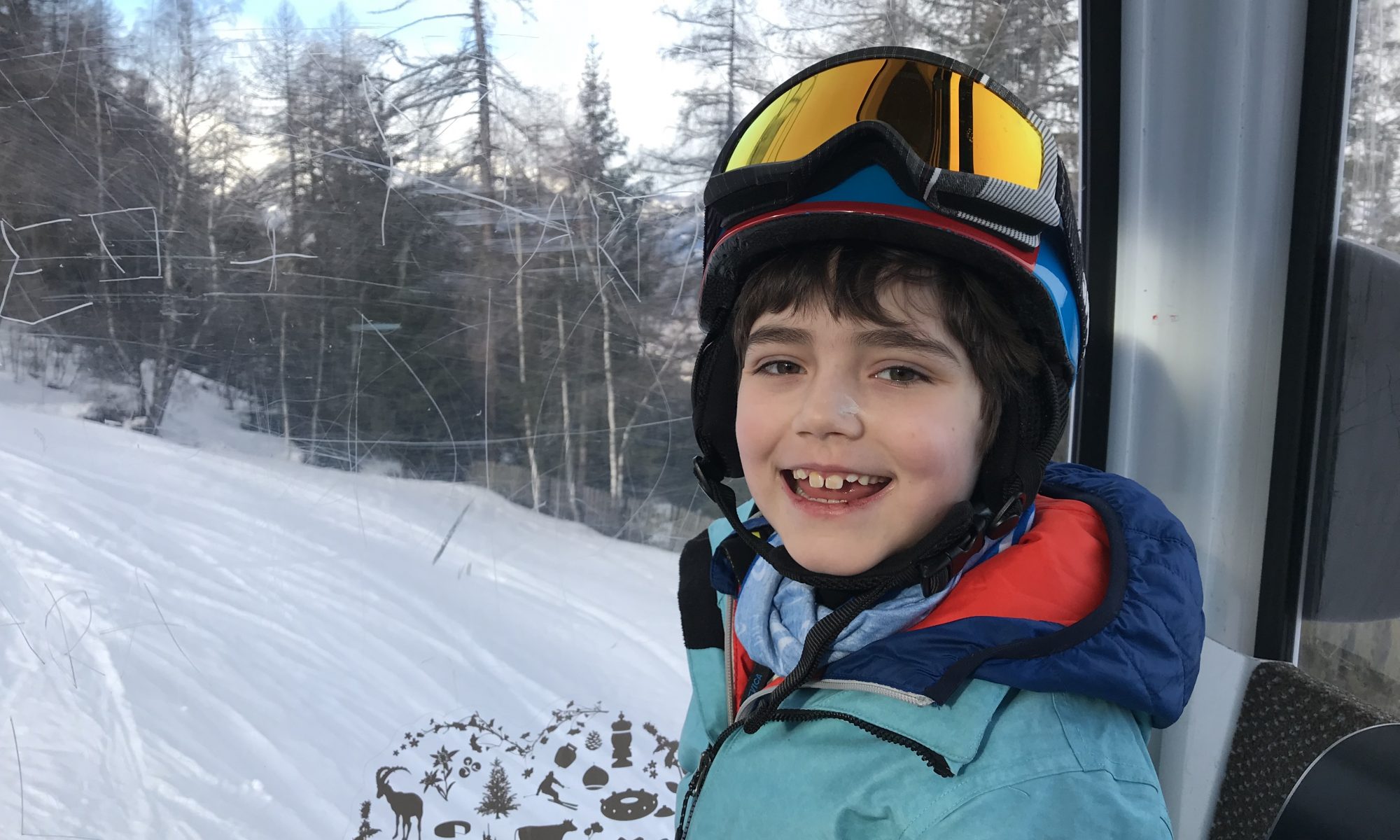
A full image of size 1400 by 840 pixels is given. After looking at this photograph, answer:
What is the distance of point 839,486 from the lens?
3.21 feet

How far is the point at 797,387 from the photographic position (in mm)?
998

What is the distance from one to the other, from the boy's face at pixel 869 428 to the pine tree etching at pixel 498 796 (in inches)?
29.2

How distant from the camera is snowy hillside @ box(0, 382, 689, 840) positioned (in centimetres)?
131

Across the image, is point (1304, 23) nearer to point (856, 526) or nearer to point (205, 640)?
point (856, 526)

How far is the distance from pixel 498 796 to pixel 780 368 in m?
0.89

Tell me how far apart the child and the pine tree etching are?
0.49 metres

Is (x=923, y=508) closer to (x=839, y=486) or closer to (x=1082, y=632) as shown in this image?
(x=839, y=486)

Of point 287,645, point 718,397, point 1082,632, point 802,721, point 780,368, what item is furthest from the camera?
point 287,645

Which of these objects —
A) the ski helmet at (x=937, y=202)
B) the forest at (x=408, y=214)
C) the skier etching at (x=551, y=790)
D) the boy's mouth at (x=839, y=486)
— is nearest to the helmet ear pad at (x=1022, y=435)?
the ski helmet at (x=937, y=202)

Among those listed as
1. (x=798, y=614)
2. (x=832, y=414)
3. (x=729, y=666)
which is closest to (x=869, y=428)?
(x=832, y=414)

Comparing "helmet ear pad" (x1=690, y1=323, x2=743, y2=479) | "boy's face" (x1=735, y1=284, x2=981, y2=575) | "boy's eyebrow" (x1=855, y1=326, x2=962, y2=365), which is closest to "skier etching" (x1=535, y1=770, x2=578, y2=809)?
"helmet ear pad" (x1=690, y1=323, x2=743, y2=479)

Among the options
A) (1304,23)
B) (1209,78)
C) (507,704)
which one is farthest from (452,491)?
(1304,23)

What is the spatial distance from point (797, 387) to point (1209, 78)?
38.2 inches

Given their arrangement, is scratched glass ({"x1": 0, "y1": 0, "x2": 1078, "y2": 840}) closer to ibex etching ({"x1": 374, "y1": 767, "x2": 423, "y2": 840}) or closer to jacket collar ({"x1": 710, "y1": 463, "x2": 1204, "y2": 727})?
ibex etching ({"x1": 374, "y1": 767, "x2": 423, "y2": 840})
